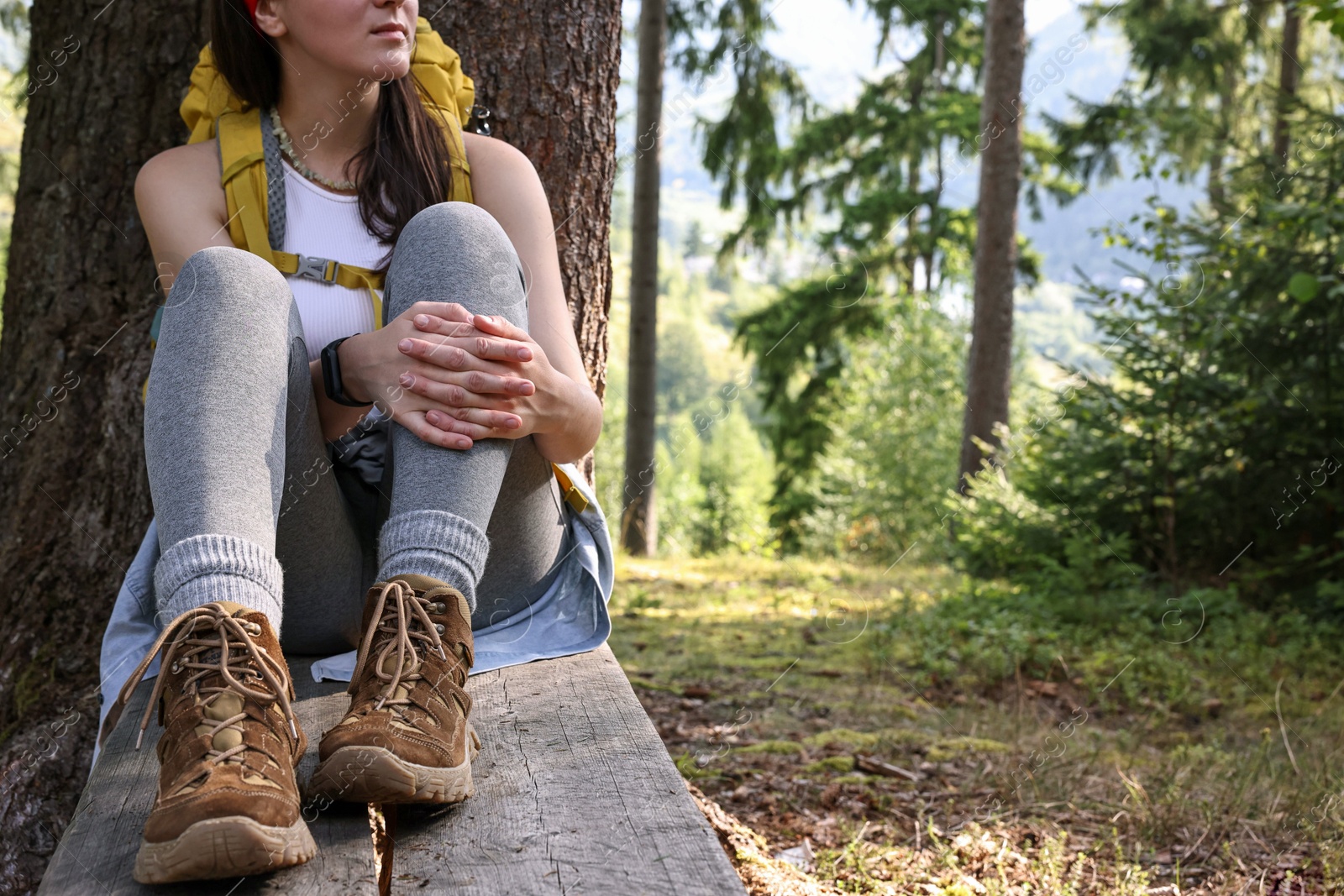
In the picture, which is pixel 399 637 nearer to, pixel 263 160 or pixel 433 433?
pixel 433 433

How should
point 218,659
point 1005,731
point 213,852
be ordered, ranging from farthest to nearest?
point 1005,731 → point 218,659 → point 213,852

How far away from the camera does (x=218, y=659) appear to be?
1.21m

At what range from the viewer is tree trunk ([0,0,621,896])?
2311 millimetres

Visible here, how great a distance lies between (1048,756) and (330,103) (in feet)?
7.31

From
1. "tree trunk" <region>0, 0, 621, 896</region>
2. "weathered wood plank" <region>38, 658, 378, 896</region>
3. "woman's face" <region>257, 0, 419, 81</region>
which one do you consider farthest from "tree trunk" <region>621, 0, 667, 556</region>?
"weathered wood plank" <region>38, 658, 378, 896</region>

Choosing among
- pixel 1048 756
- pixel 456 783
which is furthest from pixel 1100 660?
pixel 456 783

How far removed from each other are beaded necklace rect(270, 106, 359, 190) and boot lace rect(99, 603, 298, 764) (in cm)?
100

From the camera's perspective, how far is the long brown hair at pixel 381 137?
192cm

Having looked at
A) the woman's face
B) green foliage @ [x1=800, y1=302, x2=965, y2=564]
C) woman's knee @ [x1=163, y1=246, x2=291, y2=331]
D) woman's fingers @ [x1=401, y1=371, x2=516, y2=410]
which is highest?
the woman's face

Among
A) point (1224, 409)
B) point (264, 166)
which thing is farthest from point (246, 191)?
point (1224, 409)

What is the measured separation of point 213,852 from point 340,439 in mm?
867

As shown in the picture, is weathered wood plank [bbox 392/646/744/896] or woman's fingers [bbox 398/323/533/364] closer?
weathered wood plank [bbox 392/646/744/896]

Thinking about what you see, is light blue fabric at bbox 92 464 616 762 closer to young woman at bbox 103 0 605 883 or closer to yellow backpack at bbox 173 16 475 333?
young woman at bbox 103 0 605 883

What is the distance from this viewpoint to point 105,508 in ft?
7.64
